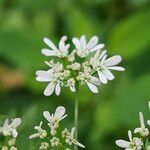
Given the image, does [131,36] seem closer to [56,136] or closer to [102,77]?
[102,77]

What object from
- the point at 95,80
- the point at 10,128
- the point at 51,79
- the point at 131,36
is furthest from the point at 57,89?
the point at 131,36

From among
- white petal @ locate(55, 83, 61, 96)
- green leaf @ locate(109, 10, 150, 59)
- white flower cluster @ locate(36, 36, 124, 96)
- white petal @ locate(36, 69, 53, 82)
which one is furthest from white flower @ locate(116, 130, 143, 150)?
green leaf @ locate(109, 10, 150, 59)

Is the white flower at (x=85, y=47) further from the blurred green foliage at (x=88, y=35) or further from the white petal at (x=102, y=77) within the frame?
the blurred green foliage at (x=88, y=35)

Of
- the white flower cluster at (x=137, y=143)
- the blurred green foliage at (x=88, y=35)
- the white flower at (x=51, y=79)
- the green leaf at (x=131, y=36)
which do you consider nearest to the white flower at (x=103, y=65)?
the white flower at (x=51, y=79)

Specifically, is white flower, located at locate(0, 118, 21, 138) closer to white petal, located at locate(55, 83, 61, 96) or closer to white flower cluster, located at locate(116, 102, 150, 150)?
white petal, located at locate(55, 83, 61, 96)

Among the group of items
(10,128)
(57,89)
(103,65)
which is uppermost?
(103,65)

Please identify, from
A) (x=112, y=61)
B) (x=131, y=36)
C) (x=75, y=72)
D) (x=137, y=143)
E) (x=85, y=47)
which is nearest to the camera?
(x=137, y=143)
